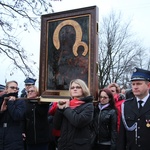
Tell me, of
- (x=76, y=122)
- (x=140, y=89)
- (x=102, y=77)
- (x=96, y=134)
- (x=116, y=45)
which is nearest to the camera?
(x=140, y=89)

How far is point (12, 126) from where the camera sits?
4.38 metres

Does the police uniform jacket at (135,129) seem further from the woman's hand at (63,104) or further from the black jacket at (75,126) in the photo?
the woman's hand at (63,104)

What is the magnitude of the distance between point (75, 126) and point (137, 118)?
0.86 meters

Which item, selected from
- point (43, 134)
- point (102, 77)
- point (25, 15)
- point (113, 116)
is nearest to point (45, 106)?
point (43, 134)

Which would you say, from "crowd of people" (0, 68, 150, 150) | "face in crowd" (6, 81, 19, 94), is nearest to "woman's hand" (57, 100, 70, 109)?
"crowd of people" (0, 68, 150, 150)

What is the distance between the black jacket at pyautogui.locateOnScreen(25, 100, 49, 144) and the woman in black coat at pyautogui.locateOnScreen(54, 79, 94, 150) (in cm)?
114

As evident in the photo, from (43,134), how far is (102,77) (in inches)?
834

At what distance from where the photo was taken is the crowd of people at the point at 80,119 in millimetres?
3324

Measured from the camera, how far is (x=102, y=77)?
25.8 meters

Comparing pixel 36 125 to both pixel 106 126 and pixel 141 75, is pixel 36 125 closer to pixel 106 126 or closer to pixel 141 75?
pixel 106 126

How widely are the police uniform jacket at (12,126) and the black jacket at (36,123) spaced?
468 millimetres

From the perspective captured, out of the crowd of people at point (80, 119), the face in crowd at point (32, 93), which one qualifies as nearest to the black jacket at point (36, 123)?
the crowd of people at point (80, 119)

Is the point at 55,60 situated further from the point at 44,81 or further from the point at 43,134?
the point at 43,134

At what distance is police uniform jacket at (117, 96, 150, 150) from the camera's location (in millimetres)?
3197
